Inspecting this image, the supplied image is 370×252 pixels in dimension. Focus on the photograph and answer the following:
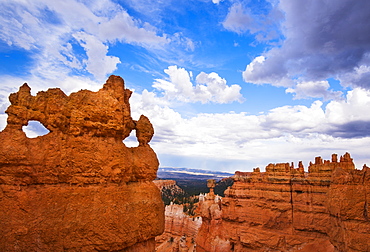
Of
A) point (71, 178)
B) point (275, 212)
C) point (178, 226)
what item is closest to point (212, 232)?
point (275, 212)

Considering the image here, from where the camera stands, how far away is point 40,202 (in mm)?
6211

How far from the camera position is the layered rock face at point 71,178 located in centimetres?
605

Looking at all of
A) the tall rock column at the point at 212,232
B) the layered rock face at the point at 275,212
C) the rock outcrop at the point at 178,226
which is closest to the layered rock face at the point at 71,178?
the tall rock column at the point at 212,232

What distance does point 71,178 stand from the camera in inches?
261

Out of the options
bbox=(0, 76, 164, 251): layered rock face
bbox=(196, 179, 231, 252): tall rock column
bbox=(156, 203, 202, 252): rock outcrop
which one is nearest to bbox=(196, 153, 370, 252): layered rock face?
bbox=(196, 179, 231, 252): tall rock column

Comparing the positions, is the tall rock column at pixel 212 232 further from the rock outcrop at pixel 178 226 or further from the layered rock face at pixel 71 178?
the layered rock face at pixel 71 178

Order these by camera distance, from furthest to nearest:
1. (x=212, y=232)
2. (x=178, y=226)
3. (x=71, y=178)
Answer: (x=178, y=226) < (x=212, y=232) < (x=71, y=178)

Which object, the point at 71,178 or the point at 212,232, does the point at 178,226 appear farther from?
the point at 71,178

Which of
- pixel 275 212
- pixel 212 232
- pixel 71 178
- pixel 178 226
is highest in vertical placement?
pixel 71 178

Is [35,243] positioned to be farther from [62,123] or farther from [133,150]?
[133,150]

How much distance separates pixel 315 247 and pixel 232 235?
26.3 feet

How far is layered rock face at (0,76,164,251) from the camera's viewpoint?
19.8ft

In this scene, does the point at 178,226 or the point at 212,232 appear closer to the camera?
the point at 212,232

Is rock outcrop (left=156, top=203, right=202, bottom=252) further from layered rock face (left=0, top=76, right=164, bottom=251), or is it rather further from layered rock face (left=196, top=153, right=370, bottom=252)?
layered rock face (left=0, top=76, right=164, bottom=251)
